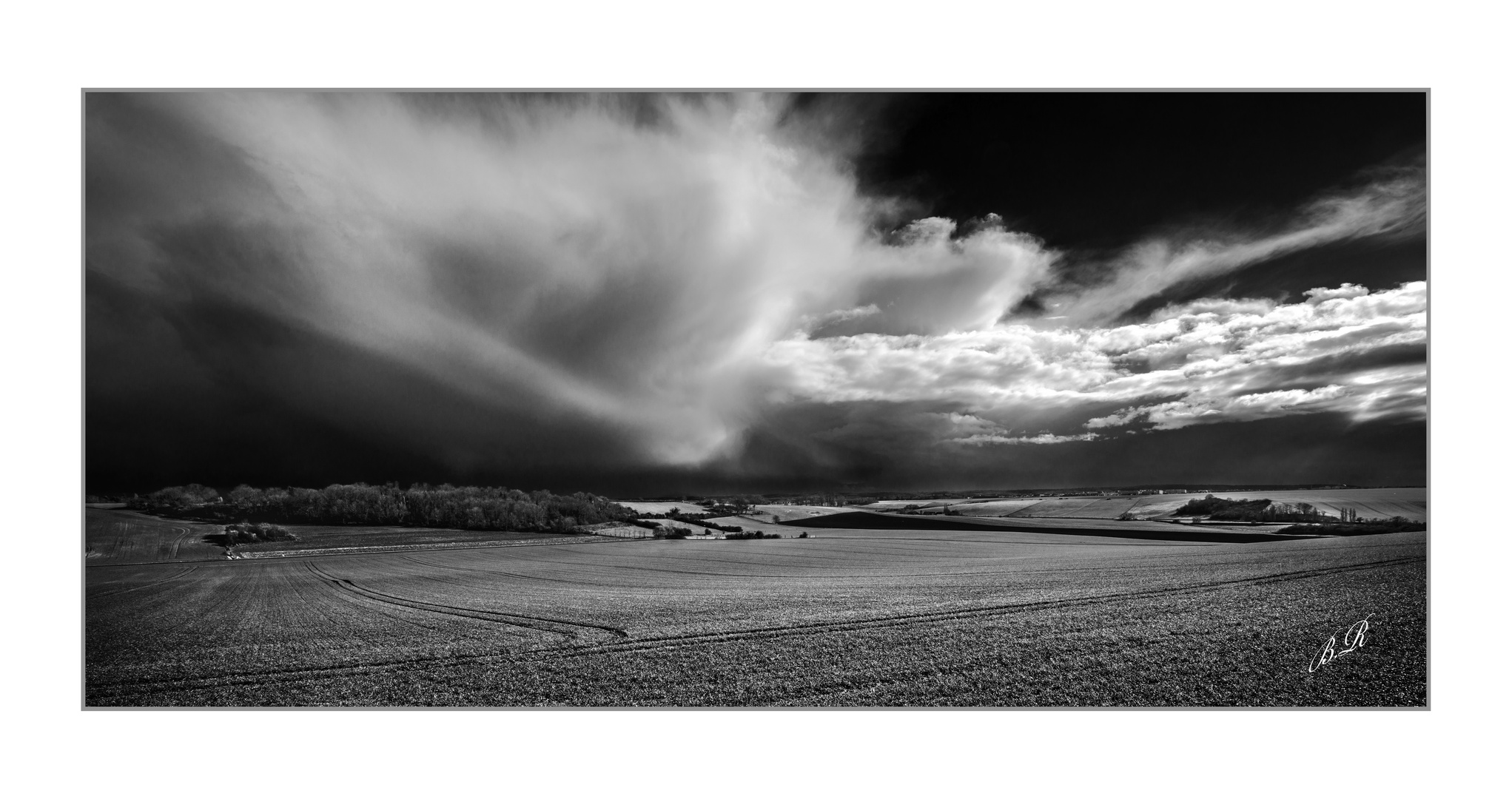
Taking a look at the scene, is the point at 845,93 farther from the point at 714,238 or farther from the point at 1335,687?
the point at 1335,687

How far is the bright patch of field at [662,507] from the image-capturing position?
423 inches

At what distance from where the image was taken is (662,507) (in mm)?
11375

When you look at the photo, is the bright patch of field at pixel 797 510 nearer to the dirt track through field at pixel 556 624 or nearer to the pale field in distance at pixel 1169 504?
the pale field in distance at pixel 1169 504

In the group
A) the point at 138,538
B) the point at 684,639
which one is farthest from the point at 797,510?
the point at 138,538

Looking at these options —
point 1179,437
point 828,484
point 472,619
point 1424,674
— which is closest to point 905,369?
point 828,484

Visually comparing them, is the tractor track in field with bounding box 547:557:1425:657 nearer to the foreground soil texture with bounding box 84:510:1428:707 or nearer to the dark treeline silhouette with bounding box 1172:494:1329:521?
the foreground soil texture with bounding box 84:510:1428:707

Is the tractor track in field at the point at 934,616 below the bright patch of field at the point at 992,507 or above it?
below

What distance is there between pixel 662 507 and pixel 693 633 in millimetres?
3004

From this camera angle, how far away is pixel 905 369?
31.2ft

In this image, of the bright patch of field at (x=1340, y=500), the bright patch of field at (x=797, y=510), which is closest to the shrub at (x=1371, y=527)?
the bright patch of field at (x=1340, y=500)
